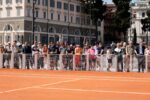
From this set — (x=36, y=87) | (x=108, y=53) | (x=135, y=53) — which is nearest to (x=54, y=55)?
(x=108, y=53)

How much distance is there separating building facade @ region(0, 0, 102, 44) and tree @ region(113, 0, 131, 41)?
17.9 m

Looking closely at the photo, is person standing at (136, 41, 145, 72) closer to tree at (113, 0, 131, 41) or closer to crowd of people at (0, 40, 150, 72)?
crowd of people at (0, 40, 150, 72)

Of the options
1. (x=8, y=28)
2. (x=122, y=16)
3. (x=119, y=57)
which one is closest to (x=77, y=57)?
(x=119, y=57)

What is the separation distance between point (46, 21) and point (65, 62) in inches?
2985

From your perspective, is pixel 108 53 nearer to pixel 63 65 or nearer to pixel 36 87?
pixel 63 65

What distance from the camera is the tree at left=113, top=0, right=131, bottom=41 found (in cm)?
9638

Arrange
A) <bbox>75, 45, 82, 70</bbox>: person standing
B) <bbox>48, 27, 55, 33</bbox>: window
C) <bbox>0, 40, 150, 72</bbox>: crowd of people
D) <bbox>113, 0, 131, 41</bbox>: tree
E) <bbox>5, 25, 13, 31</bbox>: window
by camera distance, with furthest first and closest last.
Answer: <bbox>48, 27, 55, 33</bbox>: window < <bbox>5, 25, 13, 31</bbox>: window < <bbox>113, 0, 131, 41</bbox>: tree < <bbox>75, 45, 82, 70</bbox>: person standing < <bbox>0, 40, 150, 72</bbox>: crowd of people

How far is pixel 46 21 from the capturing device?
106 meters

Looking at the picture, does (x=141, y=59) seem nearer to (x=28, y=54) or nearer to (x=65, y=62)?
(x=65, y=62)

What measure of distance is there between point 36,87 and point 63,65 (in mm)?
12445

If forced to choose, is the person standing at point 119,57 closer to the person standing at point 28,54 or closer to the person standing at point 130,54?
the person standing at point 130,54

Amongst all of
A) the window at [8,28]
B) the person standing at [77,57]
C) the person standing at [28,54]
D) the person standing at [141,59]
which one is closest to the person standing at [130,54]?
the person standing at [141,59]

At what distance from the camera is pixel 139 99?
14.8m

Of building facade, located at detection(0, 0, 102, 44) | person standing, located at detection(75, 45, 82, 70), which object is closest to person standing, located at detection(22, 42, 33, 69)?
person standing, located at detection(75, 45, 82, 70)
